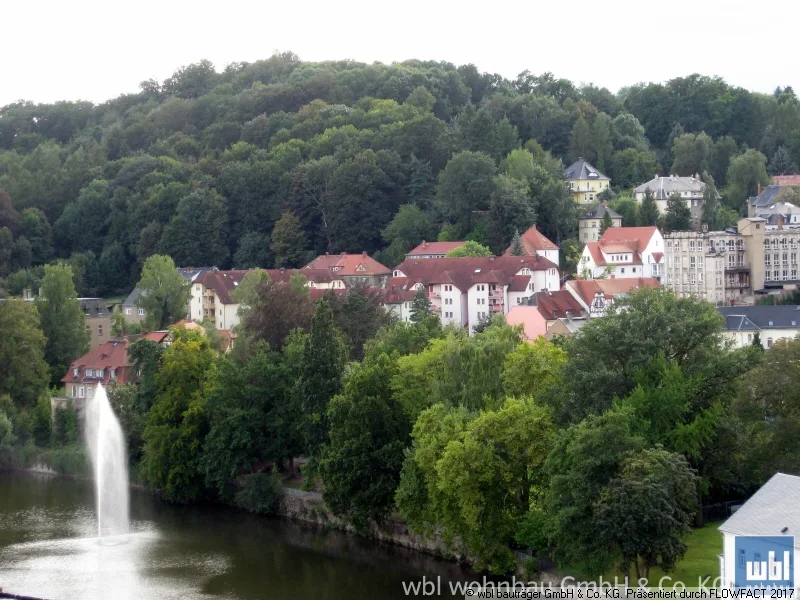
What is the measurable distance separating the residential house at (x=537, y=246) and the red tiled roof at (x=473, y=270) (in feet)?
12.0

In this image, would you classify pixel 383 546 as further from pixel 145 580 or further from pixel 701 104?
pixel 701 104

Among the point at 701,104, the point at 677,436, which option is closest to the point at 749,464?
the point at 677,436

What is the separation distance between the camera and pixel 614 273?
249ft

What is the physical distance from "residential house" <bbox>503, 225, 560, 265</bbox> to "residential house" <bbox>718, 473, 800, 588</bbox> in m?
49.2

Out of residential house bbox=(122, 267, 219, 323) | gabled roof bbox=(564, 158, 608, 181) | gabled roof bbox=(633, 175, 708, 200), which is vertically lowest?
residential house bbox=(122, 267, 219, 323)

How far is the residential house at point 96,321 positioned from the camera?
235ft

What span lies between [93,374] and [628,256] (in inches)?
1281

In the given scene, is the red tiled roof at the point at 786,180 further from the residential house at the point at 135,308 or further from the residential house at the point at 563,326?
the residential house at the point at 135,308

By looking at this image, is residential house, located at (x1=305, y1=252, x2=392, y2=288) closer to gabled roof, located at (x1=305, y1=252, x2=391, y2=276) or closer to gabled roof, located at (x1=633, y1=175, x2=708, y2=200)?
gabled roof, located at (x1=305, y1=252, x2=391, y2=276)

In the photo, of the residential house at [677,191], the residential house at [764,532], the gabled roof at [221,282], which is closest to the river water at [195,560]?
the residential house at [764,532]

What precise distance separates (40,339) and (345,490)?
89.1 ft

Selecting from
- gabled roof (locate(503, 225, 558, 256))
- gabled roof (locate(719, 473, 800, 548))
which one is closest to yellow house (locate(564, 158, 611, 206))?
gabled roof (locate(503, 225, 558, 256))

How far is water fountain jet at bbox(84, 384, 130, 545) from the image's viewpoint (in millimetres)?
42594

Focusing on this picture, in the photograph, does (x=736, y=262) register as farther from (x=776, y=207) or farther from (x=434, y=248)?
(x=434, y=248)
